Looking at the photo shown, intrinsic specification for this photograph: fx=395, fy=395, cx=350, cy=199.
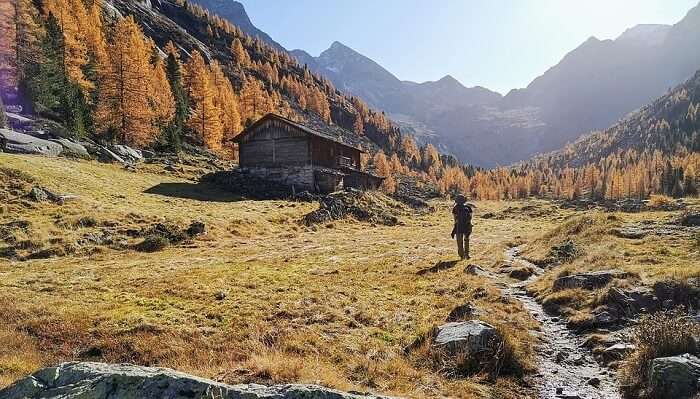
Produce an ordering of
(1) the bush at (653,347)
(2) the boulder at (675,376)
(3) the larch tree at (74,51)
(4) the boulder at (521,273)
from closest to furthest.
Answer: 1. (2) the boulder at (675,376)
2. (1) the bush at (653,347)
3. (4) the boulder at (521,273)
4. (3) the larch tree at (74,51)

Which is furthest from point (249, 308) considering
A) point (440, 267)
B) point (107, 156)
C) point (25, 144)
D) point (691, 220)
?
point (107, 156)

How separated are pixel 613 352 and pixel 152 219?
90.5ft

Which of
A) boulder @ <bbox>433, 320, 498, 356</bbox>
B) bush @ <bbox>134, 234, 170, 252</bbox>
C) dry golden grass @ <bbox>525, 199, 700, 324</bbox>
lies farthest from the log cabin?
boulder @ <bbox>433, 320, 498, 356</bbox>

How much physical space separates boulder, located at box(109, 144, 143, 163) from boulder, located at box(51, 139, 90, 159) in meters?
4.25

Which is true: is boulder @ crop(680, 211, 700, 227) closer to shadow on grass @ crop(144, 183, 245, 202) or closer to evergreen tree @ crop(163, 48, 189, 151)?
shadow on grass @ crop(144, 183, 245, 202)

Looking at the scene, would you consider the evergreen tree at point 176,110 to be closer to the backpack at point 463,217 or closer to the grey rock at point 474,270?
the backpack at point 463,217

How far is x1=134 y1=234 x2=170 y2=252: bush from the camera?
23.3 metres

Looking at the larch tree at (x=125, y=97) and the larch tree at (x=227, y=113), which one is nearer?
the larch tree at (x=125, y=97)

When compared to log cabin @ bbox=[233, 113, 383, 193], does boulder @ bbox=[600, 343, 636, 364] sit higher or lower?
lower

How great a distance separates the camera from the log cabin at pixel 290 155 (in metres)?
49.5

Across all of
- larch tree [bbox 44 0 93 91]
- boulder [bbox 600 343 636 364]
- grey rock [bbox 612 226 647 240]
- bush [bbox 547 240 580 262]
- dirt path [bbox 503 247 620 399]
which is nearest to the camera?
dirt path [bbox 503 247 620 399]

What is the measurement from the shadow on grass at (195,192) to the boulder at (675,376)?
3789cm

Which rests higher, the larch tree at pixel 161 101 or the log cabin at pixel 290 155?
the larch tree at pixel 161 101

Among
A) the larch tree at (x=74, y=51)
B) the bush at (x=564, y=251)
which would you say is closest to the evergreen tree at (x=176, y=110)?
the larch tree at (x=74, y=51)
